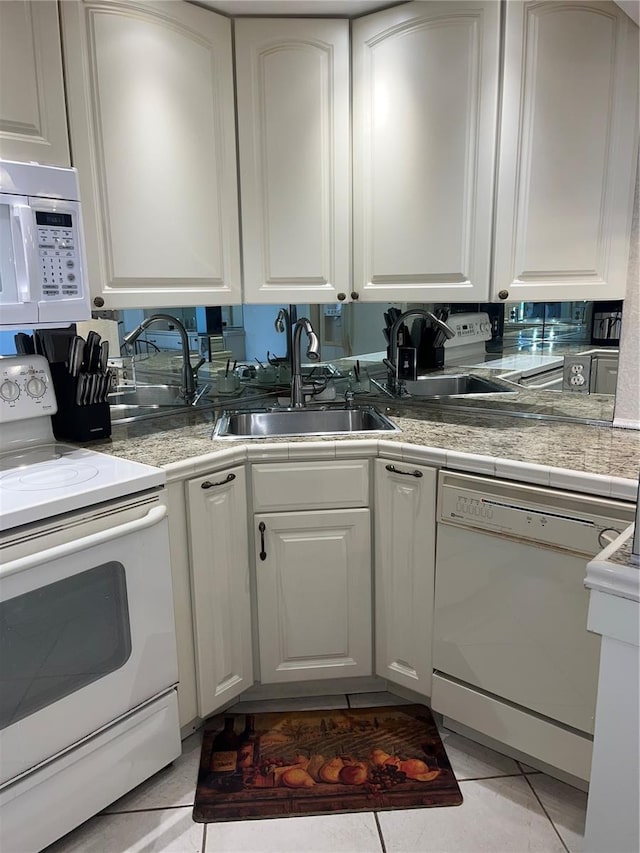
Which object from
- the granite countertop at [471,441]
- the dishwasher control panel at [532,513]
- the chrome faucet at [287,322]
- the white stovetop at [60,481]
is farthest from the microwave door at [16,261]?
the dishwasher control panel at [532,513]

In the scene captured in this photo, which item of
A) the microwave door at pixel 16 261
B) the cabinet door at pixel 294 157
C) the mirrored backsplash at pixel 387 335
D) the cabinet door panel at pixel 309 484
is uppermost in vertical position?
the cabinet door at pixel 294 157

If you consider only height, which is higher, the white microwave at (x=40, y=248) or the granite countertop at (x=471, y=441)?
the white microwave at (x=40, y=248)

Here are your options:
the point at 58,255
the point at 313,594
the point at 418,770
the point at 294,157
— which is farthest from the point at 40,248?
the point at 418,770

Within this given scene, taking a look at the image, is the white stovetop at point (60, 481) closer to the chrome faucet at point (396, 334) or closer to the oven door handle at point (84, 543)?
the oven door handle at point (84, 543)

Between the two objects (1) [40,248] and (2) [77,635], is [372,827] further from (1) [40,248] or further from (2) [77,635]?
(1) [40,248]

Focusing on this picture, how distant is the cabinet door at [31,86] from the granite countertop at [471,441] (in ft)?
2.78

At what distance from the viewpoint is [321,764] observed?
1863 millimetres

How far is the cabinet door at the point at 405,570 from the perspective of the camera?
1887 millimetres

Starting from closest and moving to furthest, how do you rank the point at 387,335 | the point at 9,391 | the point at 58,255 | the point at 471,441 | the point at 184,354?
the point at 58,255, the point at 9,391, the point at 471,441, the point at 184,354, the point at 387,335

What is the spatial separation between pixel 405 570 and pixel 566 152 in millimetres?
1351

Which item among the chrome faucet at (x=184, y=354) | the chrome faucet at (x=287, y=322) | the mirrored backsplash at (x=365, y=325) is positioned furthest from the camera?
the chrome faucet at (x=287, y=322)

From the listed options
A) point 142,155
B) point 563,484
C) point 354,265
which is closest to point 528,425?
point 563,484

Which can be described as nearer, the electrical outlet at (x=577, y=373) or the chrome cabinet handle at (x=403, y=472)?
the chrome cabinet handle at (x=403, y=472)

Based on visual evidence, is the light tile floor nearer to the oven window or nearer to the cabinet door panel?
the oven window
